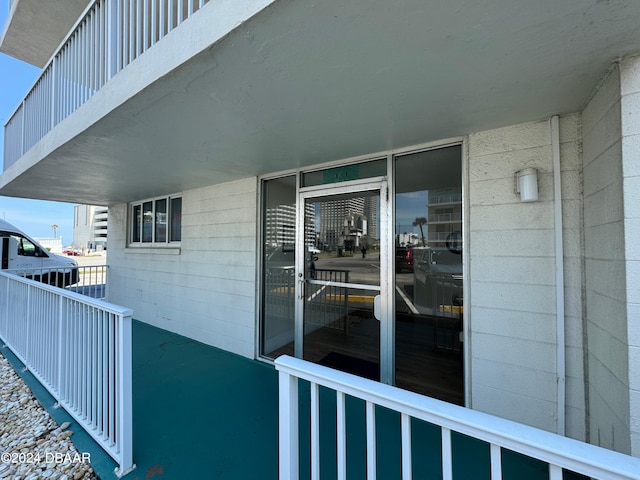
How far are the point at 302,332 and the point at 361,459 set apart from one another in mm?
1365

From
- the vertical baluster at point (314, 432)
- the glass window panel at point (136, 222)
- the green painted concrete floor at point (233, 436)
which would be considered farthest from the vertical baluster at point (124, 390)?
the glass window panel at point (136, 222)

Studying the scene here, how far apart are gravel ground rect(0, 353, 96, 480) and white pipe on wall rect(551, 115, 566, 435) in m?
2.97

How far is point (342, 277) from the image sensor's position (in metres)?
2.78

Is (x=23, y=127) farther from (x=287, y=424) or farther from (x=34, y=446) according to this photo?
(x=287, y=424)

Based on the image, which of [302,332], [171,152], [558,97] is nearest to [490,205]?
[558,97]

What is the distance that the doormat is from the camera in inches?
107

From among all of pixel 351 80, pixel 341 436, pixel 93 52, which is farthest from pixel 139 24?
pixel 341 436

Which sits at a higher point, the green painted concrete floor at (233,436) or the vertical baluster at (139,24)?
the vertical baluster at (139,24)

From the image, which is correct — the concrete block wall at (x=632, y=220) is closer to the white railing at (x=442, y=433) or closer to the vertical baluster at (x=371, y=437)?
the white railing at (x=442, y=433)

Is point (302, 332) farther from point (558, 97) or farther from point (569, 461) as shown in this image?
point (558, 97)

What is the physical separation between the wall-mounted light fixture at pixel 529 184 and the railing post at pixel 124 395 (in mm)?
2631

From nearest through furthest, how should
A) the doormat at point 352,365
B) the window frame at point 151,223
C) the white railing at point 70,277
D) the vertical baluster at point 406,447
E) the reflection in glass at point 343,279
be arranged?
the vertical baluster at point 406,447 → the reflection in glass at point 343,279 → the doormat at point 352,365 → the window frame at point 151,223 → the white railing at point 70,277

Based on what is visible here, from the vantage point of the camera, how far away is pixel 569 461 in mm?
630

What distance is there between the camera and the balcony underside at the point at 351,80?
1032 mm
